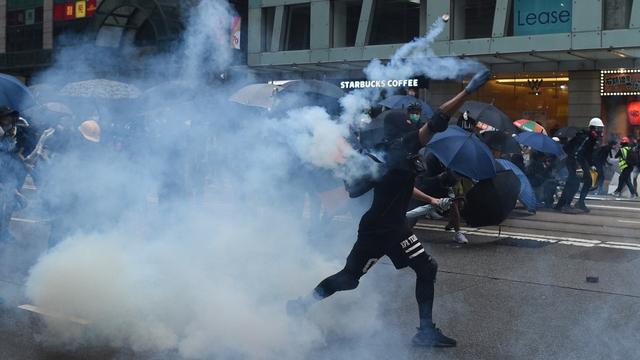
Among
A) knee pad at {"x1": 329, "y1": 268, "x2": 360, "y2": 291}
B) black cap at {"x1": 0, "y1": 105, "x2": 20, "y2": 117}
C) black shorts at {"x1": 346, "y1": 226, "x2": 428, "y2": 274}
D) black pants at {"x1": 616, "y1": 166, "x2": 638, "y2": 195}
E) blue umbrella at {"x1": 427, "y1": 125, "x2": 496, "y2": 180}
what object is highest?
black cap at {"x1": 0, "y1": 105, "x2": 20, "y2": 117}

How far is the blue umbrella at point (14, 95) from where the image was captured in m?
7.61

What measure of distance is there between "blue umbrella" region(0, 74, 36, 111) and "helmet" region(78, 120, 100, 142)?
4.40 ft

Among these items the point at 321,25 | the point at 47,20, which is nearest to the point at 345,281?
the point at 321,25

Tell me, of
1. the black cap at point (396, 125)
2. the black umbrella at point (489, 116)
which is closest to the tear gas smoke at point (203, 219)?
the black cap at point (396, 125)

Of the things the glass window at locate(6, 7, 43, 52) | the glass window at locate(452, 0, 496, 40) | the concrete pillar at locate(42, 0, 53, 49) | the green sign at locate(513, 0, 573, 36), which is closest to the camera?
the green sign at locate(513, 0, 573, 36)

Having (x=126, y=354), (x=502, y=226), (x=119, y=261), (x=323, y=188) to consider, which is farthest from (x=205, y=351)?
(x=502, y=226)

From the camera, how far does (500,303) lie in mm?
6000

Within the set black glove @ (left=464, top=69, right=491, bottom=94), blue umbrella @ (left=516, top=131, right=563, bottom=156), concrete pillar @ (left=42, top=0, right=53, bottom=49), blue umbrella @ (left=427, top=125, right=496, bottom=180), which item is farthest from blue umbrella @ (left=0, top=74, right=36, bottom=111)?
concrete pillar @ (left=42, top=0, right=53, bottom=49)

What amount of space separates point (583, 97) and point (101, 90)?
1536cm

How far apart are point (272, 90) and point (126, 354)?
3.75 meters

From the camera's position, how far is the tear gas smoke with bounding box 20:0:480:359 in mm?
4848

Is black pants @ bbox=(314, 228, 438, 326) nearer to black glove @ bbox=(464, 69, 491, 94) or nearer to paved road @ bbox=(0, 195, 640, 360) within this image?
paved road @ bbox=(0, 195, 640, 360)

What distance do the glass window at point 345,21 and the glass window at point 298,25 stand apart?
3.36 ft

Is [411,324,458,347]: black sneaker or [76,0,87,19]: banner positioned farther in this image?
[76,0,87,19]: banner
